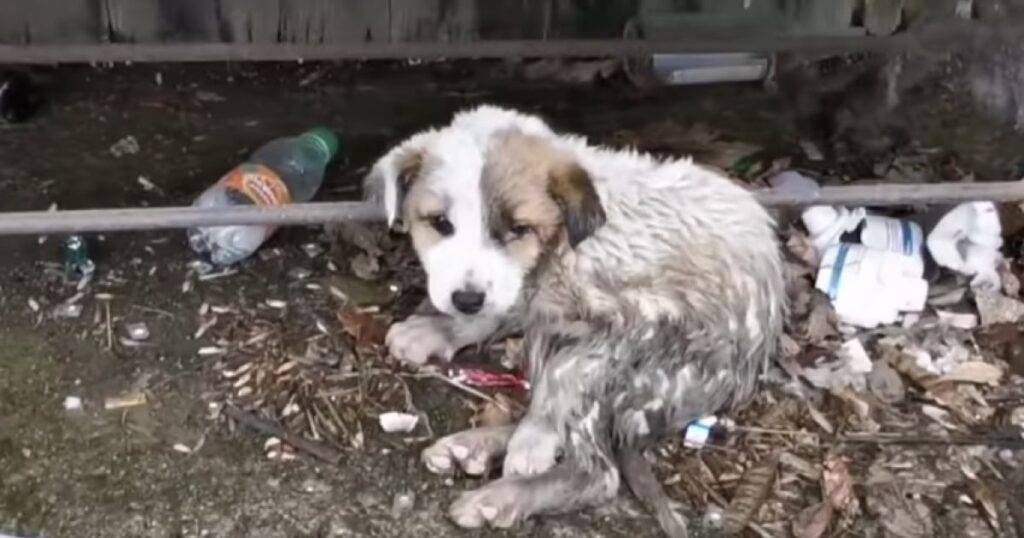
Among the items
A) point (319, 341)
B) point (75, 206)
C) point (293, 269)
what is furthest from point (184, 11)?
point (319, 341)

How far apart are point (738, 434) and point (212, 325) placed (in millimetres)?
1041

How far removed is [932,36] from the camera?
4.24m

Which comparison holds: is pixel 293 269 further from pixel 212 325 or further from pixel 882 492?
pixel 882 492

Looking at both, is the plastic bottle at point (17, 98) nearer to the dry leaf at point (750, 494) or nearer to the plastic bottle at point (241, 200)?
the plastic bottle at point (241, 200)

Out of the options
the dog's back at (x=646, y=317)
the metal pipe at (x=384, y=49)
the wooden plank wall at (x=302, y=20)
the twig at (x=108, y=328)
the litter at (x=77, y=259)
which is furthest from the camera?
the wooden plank wall at (x=302, y=20)

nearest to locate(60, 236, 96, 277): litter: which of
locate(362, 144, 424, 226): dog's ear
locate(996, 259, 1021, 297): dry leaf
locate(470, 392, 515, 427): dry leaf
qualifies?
locate(362, 144, 424, 226): dog's ear

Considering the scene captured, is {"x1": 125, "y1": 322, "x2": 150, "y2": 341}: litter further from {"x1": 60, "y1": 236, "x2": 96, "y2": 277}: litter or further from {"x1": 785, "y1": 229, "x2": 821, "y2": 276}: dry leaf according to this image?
{"x1": 785, "y1": 229, "x2": 821, "y2": 276}: dry leaf

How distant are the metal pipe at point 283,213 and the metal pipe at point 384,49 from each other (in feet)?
2.49

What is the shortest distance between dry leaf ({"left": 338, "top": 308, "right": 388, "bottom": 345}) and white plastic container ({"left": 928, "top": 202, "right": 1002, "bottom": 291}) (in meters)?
1.15

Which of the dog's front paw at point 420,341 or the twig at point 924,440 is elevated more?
the dog's front paw at point 420,341

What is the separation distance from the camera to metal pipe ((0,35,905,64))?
3.54 metres

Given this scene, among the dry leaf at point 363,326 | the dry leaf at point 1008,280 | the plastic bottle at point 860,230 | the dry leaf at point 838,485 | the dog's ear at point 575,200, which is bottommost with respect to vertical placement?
the dry leaf at point 838,485

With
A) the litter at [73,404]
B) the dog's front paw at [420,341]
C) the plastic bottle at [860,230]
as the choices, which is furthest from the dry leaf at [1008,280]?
the litter at [73,404]

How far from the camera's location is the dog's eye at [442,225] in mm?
2682
